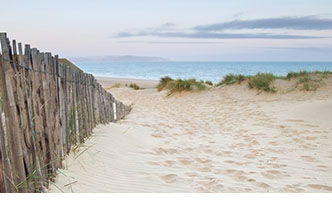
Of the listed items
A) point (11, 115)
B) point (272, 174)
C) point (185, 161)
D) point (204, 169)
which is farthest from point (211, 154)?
point (11, 115)

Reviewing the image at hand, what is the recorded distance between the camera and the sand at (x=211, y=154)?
278 cm

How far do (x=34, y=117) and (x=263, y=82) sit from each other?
7813 millimetres

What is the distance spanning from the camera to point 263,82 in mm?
9211

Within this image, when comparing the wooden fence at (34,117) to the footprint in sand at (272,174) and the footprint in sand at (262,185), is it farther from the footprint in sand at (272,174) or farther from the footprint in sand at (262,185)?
the footprint in sand at (272,174)

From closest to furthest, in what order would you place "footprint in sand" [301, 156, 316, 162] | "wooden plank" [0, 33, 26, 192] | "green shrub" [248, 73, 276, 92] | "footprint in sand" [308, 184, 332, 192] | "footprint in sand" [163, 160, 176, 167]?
"wooden plank" [0, 33, 26, 192] < "footprint in sand" [308, 184, 332, 192] < "footprint in sand" [163, 160, 176, 167] < "footprint in sand" [301, 156, 316, 162] < "green shrub" [248, 73, 276, 92]

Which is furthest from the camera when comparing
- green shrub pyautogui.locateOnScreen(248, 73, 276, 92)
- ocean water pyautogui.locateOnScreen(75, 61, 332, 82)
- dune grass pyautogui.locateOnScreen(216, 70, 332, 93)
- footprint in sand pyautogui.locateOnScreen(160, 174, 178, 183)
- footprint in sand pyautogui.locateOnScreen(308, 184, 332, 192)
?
ocean water pyautogui.locateOnScreen(75, 61, 332, 82)

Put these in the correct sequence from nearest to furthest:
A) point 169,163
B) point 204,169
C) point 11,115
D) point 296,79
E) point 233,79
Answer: point 11,115, point 204,169, point 169,163, point 296,79, point 233,79

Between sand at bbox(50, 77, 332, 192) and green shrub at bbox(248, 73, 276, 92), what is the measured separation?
174 centimetres

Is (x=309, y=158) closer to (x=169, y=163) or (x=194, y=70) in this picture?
(x=169, y=163)

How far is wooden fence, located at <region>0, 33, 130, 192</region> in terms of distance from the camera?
76.1 inches

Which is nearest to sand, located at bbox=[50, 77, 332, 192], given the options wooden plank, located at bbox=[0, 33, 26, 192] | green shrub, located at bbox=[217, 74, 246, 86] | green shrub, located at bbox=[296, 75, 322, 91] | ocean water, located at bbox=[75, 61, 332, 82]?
wooden plank, located at bbox=[0, 33, 26, 192]

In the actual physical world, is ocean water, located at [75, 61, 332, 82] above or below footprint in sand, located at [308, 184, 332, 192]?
above

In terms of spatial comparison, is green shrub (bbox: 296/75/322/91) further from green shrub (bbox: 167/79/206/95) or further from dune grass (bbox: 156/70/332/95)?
green shrub (bbox: 167/79/206/95)
